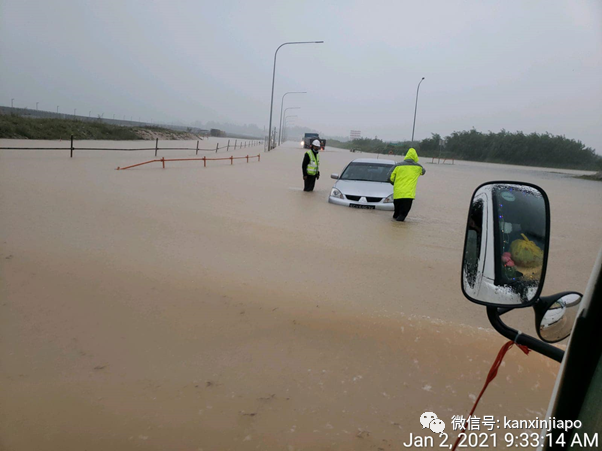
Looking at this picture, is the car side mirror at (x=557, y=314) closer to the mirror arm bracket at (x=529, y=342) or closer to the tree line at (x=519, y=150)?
the mirror arm bracket at (x=529, y=342)

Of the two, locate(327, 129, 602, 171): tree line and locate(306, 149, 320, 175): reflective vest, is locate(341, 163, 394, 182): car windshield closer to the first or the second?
locate(306, 149, 320, 175): reflective vest

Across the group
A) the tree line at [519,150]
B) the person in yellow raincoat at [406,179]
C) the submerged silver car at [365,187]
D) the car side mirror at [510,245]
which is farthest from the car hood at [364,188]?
the tree line at [519,150]

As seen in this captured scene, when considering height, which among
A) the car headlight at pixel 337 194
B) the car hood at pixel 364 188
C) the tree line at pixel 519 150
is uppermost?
the tree line at pixel 519 150

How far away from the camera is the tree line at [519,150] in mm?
43281

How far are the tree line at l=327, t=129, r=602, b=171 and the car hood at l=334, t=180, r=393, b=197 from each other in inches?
1059

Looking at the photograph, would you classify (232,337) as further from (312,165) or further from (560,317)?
(312,165)

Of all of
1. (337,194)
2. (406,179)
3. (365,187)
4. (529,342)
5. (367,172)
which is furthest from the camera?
(367,172)

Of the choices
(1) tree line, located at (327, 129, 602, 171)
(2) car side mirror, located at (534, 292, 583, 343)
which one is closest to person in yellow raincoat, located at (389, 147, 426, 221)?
(2) car side mirror, located at (534, 292, 583, 343)

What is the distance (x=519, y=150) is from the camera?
47.3 m

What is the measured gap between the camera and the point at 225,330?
379 centimetres

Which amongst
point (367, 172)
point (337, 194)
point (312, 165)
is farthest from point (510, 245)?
point (312, 165)

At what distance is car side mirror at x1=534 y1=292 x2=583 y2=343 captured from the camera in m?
1.25

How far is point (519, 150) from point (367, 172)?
4000 cm

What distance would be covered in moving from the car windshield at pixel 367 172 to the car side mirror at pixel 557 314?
437 inches
